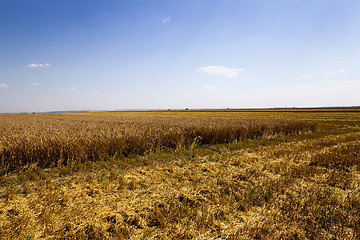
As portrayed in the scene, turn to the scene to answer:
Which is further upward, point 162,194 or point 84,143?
point 84,143

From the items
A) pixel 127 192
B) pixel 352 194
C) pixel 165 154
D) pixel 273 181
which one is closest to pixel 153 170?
pixel 127 192

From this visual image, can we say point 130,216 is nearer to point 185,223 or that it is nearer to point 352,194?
point 185,223

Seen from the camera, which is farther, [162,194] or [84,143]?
[84,143]

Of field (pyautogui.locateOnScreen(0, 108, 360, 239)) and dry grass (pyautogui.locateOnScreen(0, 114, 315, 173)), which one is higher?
dry grass (pyautogui.locateOnScreen(0, 114, 315, 173))

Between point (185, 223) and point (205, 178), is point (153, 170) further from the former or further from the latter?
point (185, 223)

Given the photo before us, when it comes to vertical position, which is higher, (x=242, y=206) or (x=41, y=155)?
(x=41, y=155)

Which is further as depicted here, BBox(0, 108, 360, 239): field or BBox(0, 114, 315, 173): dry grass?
BBox(0, 114, 315, 173): dry grass

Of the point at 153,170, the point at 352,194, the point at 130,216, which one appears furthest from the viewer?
the point at 153,170

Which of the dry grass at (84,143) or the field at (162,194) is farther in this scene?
the dry grass at (84,143)

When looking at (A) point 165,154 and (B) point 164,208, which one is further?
(A) point 165,154

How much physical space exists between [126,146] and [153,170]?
7.53 ft

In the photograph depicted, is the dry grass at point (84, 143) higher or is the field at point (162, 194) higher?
the dry grass at point (84, 143)

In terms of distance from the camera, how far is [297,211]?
11.0 feet

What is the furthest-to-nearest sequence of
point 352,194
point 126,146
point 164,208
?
point 126,146 < point 352,194 < point 164,208
